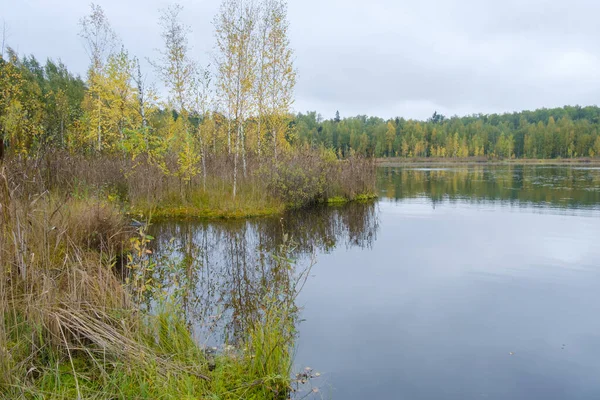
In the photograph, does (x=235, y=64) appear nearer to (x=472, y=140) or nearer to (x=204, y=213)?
(x=204, y=213)

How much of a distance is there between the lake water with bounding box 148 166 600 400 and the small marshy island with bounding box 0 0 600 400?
0.03 metres

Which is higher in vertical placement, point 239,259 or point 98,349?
point 98,349

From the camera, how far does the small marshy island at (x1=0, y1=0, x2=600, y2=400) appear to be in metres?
3.17

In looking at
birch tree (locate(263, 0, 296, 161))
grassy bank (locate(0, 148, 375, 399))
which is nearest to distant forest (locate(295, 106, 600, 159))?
birch tree (locate(263, 0, 296, 161))

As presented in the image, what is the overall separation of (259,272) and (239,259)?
1097 mm

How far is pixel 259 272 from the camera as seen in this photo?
6840 millimetres

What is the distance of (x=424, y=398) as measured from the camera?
3561mm

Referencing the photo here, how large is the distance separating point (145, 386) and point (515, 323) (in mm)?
A: 4402

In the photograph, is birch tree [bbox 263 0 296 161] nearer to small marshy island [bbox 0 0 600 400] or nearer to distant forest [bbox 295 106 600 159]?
small marshy island [bbox 0 0 600 400]

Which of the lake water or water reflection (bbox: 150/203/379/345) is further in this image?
water reflection (bbox: 150/203/379/345)

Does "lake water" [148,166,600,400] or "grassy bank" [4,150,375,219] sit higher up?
"grassy bank" [4,150,375,219]

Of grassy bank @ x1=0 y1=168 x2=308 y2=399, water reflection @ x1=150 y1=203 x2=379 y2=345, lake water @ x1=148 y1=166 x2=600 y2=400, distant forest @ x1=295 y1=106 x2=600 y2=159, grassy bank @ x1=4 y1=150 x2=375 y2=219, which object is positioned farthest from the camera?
distant forest @ x1=295 y1=106 x2=600 y2=159

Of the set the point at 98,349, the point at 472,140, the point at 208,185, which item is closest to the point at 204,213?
the point at 208,185

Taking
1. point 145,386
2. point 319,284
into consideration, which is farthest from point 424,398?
point 319,284
